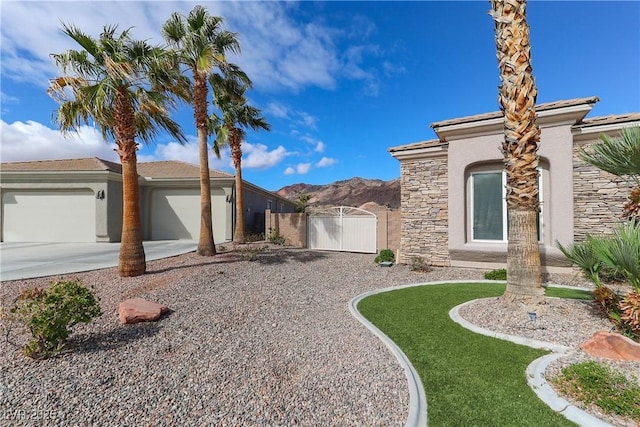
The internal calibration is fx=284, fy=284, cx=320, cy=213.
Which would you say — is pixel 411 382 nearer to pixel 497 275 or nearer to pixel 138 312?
pixel 138 312

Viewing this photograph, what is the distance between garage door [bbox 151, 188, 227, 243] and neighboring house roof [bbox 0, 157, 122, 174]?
11.1 feet

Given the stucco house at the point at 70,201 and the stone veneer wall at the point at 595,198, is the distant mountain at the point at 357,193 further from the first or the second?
the stone veneer wall at the point at 595,198

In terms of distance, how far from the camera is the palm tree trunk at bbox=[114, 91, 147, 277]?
8.53 m

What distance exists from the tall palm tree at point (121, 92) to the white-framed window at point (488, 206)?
11.4 metres

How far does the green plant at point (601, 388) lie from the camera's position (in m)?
3.02

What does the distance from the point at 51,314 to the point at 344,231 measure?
13.8 meters

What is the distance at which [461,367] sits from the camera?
412cm

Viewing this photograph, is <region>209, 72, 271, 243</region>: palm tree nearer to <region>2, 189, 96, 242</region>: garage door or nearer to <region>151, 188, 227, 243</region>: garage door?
<region>151, 188, 227, 243</region>: garage door

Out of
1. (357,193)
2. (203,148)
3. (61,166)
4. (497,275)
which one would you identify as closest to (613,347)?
(497,275)

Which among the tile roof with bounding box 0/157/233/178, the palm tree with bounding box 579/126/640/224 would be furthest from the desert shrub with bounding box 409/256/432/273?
the tile roof with bounding box 0/157/233/178

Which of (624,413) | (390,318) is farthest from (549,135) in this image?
(624,413)

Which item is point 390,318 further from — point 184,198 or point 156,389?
point 184,198

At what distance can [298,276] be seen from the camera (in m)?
9.95

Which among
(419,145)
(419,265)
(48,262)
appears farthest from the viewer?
(419,145)
